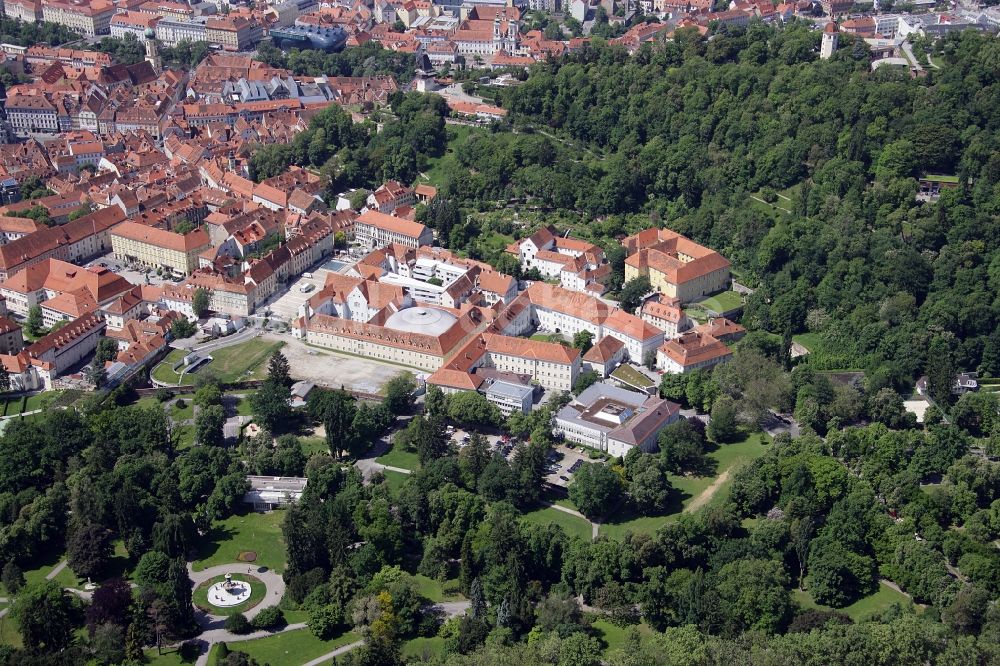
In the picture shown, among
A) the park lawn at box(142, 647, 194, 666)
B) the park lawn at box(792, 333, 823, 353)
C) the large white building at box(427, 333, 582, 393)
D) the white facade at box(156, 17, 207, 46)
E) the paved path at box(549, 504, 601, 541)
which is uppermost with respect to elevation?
the white facade at box(156, 17, 207, 46)

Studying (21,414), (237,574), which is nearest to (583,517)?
(237,574)

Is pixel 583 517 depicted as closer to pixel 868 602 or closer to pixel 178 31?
pixel 868 602

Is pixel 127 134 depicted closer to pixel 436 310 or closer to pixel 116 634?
pixel 436 310

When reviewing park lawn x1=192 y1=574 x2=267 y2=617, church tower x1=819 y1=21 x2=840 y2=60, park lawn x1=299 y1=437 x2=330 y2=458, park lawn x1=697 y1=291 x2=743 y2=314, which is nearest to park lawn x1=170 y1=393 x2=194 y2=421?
park lawn x1=299 y1=437 x2=330 y2=458

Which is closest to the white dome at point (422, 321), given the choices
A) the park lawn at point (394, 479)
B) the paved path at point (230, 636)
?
the park lawn at point (394, 479)

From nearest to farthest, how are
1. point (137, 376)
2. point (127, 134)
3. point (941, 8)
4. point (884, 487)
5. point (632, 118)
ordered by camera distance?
1. point (884, 487)
2. point (137, 376)
3. point (632, 118)
4. point (127, 134)
5. point (941, 8)

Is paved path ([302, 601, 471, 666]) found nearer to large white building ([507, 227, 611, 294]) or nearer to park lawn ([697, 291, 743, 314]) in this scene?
large white building ([507, 227, 611, 294])

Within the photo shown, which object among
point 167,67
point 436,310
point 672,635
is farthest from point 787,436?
point 167,67
